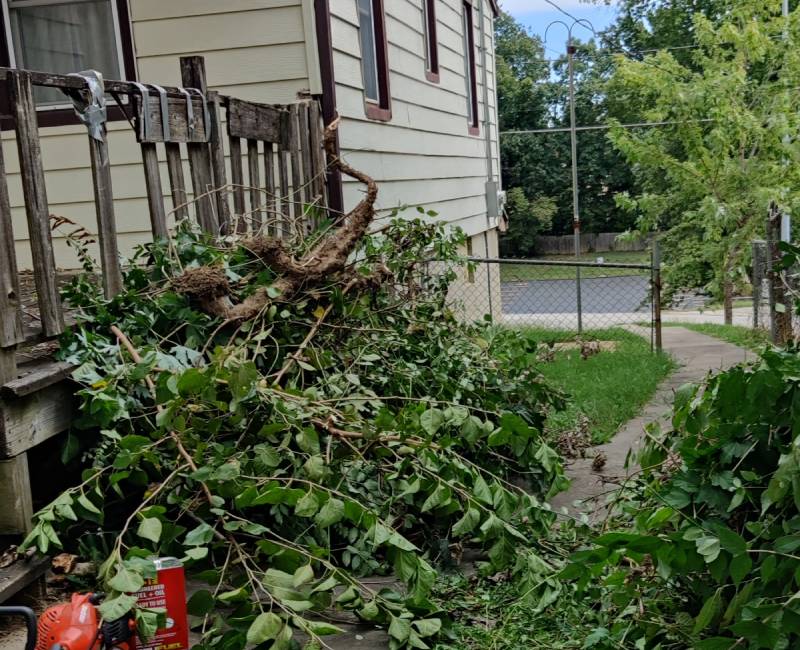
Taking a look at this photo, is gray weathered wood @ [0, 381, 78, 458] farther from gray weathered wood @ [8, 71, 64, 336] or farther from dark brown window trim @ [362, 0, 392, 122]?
dark brown window trim @ [362, 0, 392, 122]

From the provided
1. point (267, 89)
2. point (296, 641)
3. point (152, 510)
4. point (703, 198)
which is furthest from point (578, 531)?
point (703, 198)

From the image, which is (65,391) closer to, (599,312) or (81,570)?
(81,570)

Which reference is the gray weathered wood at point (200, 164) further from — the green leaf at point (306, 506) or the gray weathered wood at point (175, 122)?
the green leaf at point (306, 506)

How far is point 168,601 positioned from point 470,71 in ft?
41.9

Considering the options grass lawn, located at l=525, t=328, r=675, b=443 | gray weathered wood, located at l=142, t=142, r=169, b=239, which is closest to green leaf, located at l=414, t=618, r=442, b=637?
gray weathered wood, located at l=142, t=142, r=169, b=239

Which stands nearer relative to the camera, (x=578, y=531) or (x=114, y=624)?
(x=114, y=624)

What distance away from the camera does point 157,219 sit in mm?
4691

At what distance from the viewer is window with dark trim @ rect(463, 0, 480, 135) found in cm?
1427

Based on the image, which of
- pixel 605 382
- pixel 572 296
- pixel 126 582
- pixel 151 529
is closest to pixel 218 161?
pixel 151 529

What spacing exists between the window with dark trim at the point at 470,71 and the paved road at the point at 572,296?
6.96 m

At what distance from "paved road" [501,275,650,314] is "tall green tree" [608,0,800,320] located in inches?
239

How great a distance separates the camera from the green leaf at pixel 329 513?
129 inches

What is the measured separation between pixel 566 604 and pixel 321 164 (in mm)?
3989

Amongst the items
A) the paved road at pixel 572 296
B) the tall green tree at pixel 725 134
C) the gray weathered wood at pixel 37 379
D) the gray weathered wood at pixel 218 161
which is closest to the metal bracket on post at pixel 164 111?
the gray weathered wood at pixel 218 161
